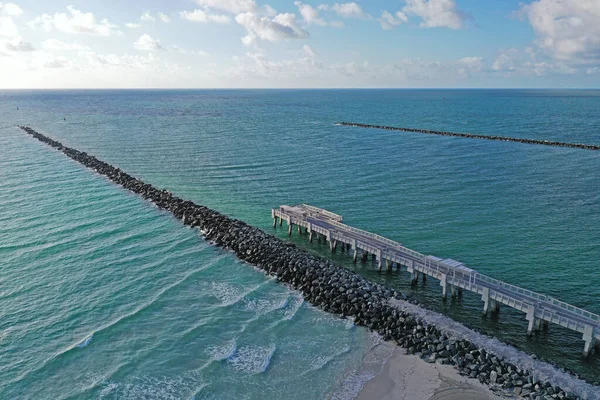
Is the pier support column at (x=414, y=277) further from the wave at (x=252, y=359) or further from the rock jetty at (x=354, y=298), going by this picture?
the wave at (x=252, y=359)

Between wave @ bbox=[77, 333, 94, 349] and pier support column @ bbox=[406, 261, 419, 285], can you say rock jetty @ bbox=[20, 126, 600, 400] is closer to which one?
pier support column @ bbox=[406, 261, 419, 285]

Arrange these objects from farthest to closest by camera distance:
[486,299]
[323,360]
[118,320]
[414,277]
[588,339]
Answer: [414,277], [486,299], [118,320], [323,360], [588,339]

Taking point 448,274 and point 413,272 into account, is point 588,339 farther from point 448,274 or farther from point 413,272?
point 413,272

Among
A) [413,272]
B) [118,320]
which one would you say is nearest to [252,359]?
[118,320]

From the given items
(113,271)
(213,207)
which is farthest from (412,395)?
(213,207)

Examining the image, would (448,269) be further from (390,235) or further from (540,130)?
(540,130)

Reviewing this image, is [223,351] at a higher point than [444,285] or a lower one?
lower

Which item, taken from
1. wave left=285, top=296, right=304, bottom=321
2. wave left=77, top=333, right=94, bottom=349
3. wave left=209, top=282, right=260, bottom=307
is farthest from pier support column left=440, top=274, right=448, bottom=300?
wave left=77, top=333, right=94, bottom=349
